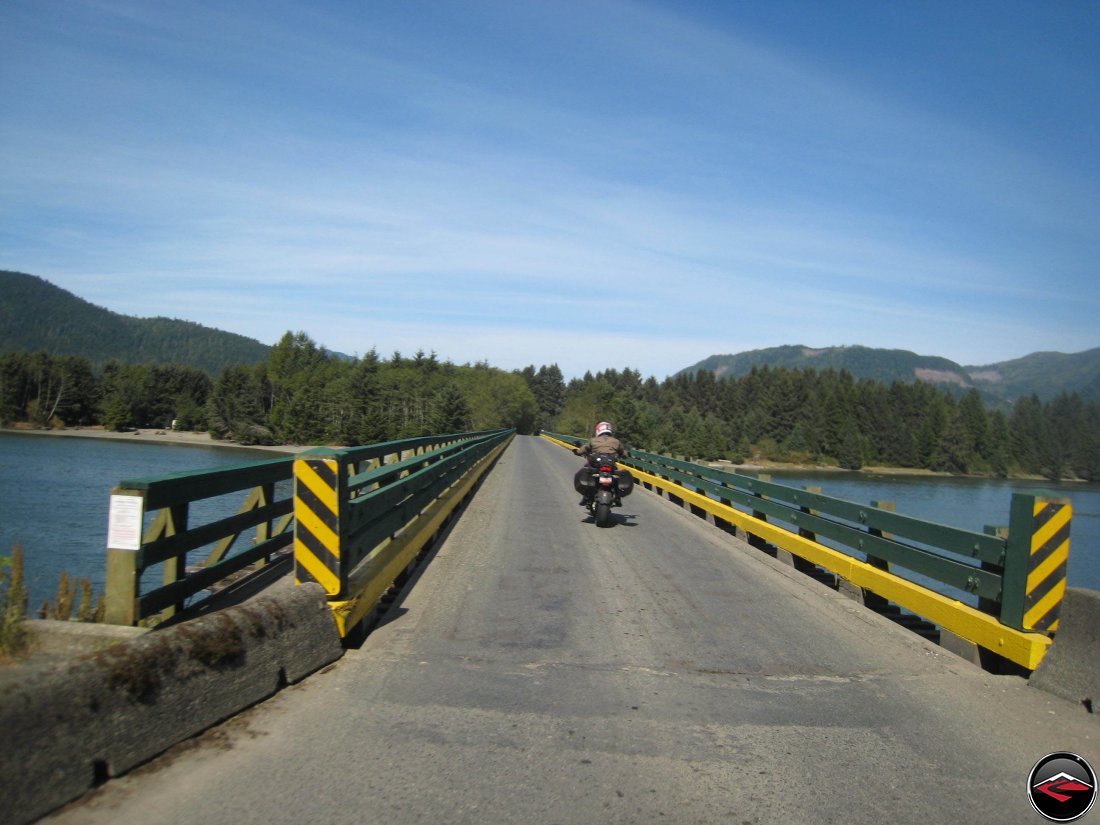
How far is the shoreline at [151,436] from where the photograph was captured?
213 feet

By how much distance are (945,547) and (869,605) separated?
5.03ft

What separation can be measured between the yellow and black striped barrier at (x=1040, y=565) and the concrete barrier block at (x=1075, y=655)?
0.74 feet

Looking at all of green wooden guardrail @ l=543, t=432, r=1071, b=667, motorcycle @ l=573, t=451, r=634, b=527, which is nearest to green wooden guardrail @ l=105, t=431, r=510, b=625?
motorcycle @ l=573, t=451, r=634, b=527

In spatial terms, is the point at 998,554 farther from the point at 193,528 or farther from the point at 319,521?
the point at 193,528

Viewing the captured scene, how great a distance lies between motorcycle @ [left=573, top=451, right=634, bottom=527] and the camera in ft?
42.0

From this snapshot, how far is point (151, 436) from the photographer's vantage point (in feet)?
235

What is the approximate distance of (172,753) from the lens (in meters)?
3.64

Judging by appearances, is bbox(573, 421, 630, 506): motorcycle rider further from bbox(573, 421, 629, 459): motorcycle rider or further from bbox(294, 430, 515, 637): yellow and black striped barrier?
bbox(294, 430, 515, 637): yellow and black striped barrier

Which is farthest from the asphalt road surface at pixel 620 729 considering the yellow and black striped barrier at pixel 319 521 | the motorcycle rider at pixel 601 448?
the motorcycle rider at pixel 601 448

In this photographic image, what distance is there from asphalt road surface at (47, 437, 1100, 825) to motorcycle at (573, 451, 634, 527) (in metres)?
5.27

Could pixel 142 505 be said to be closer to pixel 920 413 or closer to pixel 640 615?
pixel 640 615

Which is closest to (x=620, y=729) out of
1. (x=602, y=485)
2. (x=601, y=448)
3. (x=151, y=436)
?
(x=602, y=485)

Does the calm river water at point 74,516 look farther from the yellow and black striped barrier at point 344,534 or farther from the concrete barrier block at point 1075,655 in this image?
the yellow and black striped barrier at point 344,534

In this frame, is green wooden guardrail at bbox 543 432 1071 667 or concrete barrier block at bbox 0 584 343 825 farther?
green wooden guardrail at bbox 543 432 1071 667
